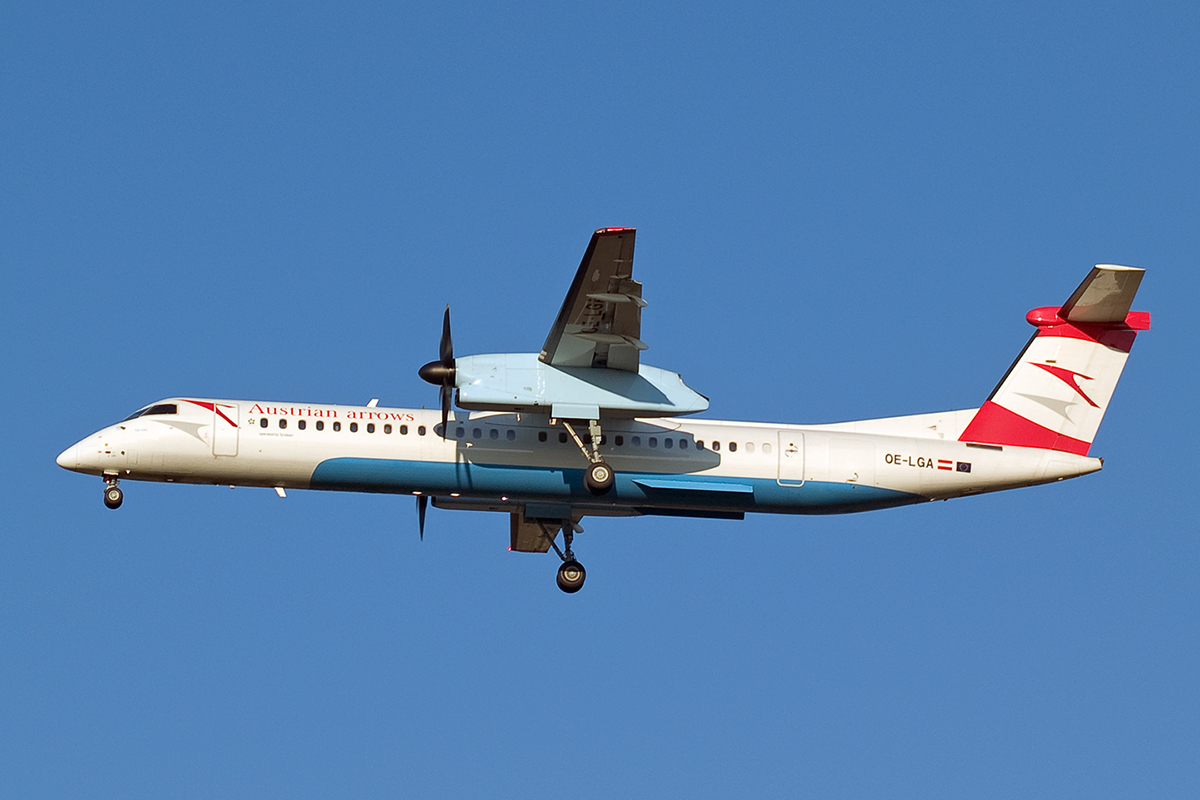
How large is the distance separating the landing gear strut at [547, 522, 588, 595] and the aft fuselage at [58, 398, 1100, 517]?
35.1 inches

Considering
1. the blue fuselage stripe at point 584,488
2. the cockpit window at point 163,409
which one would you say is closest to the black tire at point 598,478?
the blue fuselage stripe at point 584,488

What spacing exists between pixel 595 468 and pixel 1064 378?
9025 millimetres

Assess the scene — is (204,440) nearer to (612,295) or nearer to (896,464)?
(612,295)

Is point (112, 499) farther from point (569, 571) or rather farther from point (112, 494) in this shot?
point (569, 571)

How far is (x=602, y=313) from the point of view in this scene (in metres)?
23.4

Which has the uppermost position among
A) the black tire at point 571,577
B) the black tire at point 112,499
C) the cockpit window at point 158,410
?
the cockpit window at point 158,410

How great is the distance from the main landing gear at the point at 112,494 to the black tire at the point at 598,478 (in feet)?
25.0

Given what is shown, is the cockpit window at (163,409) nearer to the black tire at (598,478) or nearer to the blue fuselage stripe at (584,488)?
the blue fuselage stripe at (584,488)

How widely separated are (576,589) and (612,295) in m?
6.62

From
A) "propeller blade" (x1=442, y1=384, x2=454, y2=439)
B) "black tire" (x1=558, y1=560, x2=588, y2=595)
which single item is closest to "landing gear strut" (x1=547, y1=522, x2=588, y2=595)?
"black tire" (x1=558, y1=560, x2=588, y2=595)

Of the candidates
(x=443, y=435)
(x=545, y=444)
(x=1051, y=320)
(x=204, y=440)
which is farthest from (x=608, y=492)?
(x=1051, y=320)

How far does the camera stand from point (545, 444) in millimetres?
25406

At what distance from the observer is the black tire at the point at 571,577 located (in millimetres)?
27047

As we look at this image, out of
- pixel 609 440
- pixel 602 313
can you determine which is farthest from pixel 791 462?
pixel 602 313
